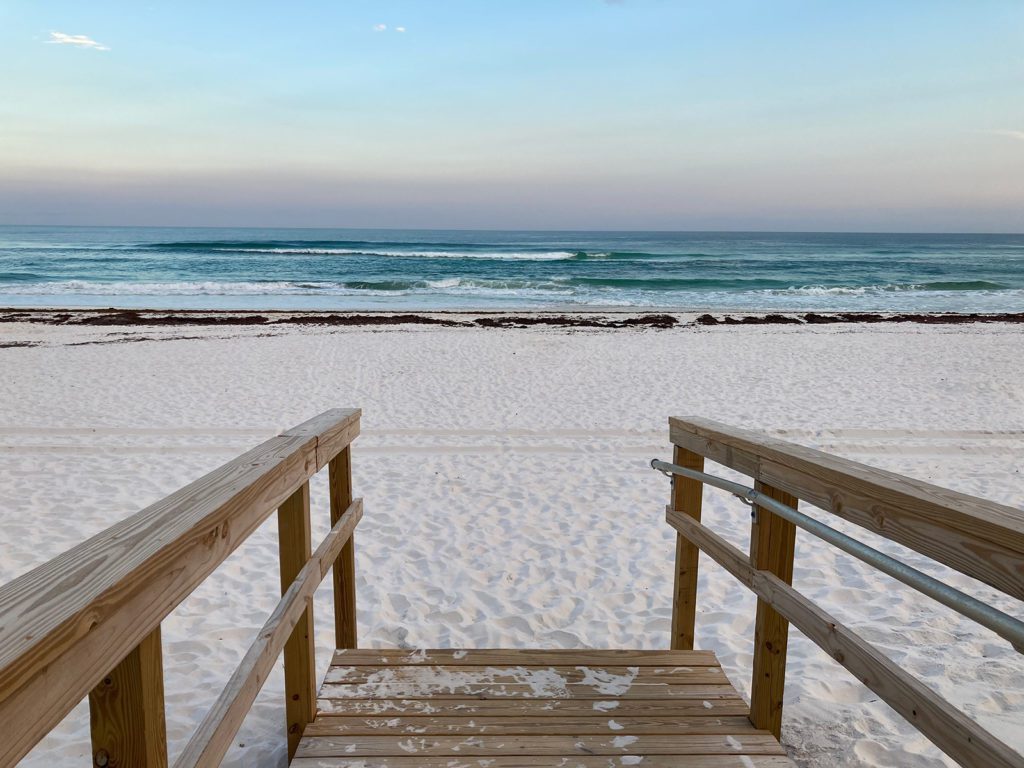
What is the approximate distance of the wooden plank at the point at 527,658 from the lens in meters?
2.79

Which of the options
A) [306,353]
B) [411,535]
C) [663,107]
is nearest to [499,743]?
[411,535]

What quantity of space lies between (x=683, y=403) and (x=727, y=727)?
719 centimetres

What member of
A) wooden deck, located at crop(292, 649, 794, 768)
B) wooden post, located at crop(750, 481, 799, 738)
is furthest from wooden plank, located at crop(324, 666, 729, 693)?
wooden post, located at crop(750, 481, 799, 738)

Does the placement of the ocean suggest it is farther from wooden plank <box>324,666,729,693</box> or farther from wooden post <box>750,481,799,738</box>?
wooden post <box>750,481,799,738</box>

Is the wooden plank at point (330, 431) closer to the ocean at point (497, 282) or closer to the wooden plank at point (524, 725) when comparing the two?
the wooden plank at point (524, 725)

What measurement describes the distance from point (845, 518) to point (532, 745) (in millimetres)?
1172

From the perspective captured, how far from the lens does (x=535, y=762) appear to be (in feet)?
6.95

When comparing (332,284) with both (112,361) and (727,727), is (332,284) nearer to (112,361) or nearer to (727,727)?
(112,361)

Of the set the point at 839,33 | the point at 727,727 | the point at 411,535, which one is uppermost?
the point at 839,33

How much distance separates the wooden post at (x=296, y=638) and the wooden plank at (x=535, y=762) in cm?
16

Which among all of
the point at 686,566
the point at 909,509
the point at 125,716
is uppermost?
the point at 909,509

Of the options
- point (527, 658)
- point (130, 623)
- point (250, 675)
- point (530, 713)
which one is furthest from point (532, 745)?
point (130, 623)

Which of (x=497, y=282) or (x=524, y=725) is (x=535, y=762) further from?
(x=497, y=282)

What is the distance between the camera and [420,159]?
4788 cm
